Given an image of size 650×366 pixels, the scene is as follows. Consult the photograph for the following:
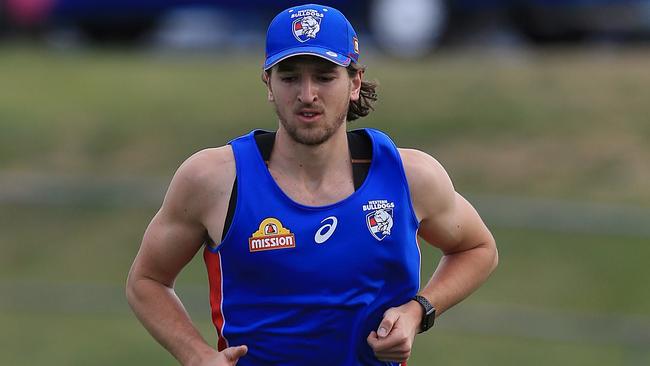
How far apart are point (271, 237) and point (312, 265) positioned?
7.3 inches

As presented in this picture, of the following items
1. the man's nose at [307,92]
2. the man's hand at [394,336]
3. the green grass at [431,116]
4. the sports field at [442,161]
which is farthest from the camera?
the green grass at [431,116]

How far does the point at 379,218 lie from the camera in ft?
18.7

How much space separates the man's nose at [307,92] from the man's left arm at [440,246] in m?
0.51

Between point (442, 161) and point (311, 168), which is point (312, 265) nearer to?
point (311, 168)

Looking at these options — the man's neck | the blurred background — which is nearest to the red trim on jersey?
the man's neck

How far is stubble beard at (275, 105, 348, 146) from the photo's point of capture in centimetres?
557

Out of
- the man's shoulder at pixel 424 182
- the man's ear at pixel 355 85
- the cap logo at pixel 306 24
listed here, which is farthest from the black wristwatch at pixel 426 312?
the cap logo at pixel 306 24

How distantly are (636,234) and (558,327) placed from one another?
1363 millimetres

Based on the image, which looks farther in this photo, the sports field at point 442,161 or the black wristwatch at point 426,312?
the sports field at point 442,161

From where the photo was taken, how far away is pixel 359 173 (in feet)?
19.0

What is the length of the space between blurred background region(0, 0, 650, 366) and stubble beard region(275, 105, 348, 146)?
798cm

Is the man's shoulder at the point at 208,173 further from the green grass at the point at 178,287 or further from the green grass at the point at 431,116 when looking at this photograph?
the green grass at the point at 431,116

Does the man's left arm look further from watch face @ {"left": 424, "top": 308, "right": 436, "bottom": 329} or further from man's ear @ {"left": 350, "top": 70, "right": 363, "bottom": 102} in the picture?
man's ear @ {"left": 350, "top": 70, "right": 363, "bottom": 102}

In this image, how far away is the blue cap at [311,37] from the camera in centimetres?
551
